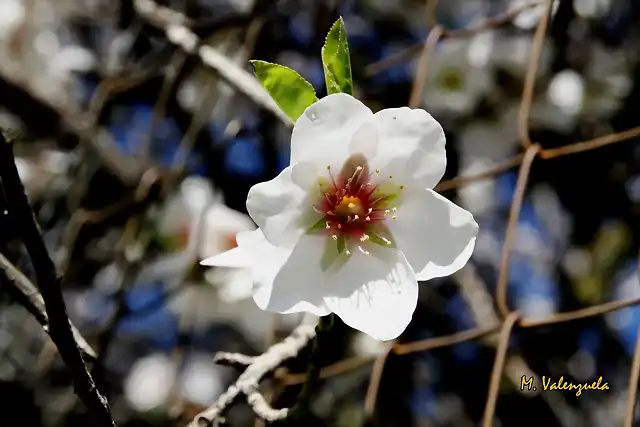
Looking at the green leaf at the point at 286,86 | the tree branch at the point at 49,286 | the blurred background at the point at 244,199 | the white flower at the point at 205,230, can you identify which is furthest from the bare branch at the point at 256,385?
the white flower at the point at 205,230

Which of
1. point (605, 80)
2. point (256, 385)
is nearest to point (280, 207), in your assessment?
point (256, 385)

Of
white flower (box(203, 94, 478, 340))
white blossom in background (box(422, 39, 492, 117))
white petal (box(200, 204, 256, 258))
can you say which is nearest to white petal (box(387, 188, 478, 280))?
white flower (box(203, 94, 478, 340))

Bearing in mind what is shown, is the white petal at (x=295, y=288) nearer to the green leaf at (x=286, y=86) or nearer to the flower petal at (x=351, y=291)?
the flower petal at (x=351, y=291)

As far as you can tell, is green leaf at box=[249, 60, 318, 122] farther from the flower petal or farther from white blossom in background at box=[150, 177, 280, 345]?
white blossom in background at box=[150, 177, 280, 345]

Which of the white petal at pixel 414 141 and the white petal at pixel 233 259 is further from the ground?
the white petal at pixel 414 141

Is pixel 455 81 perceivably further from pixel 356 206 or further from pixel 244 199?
pixel 356 206

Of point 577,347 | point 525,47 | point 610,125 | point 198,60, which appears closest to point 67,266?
point 198,60
